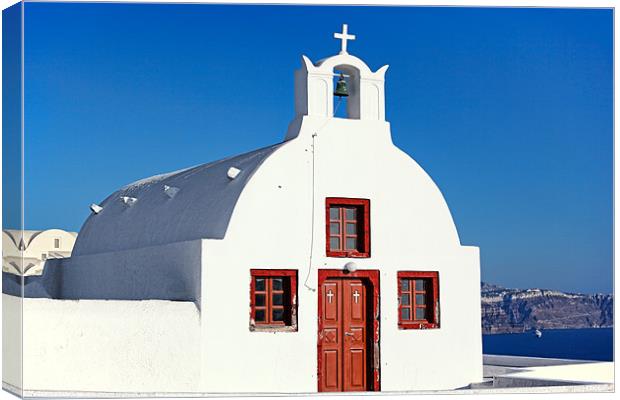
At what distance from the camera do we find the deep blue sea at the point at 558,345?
111188 mm

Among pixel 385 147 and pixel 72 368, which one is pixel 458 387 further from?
pixel 72 368

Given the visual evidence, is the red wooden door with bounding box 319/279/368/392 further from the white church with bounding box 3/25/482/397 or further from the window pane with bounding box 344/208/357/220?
the window pane with bounding box 344/208/357/220

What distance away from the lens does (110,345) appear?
19.6 metres

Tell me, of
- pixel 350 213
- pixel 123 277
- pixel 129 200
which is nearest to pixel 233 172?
pixel 350 213

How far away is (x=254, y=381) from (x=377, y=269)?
3185 mm

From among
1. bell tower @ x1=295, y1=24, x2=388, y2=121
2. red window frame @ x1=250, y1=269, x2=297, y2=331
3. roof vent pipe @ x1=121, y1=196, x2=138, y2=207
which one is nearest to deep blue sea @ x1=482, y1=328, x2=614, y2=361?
roof vent pipe @ x1=121, y1=196, x2=138, y2=207

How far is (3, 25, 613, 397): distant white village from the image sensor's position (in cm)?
1969

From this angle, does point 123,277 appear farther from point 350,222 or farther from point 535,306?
point 535,306

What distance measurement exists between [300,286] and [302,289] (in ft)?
0.22

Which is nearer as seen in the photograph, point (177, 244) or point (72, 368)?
point (72, 368)

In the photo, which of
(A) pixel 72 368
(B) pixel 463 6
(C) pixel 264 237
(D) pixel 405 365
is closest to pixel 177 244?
(C) pixel 264 237

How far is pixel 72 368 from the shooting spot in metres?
19.3

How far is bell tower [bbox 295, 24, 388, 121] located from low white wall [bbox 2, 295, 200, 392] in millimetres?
4563

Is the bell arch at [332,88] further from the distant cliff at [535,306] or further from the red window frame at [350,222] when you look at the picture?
the distant cliff at [535,306]
